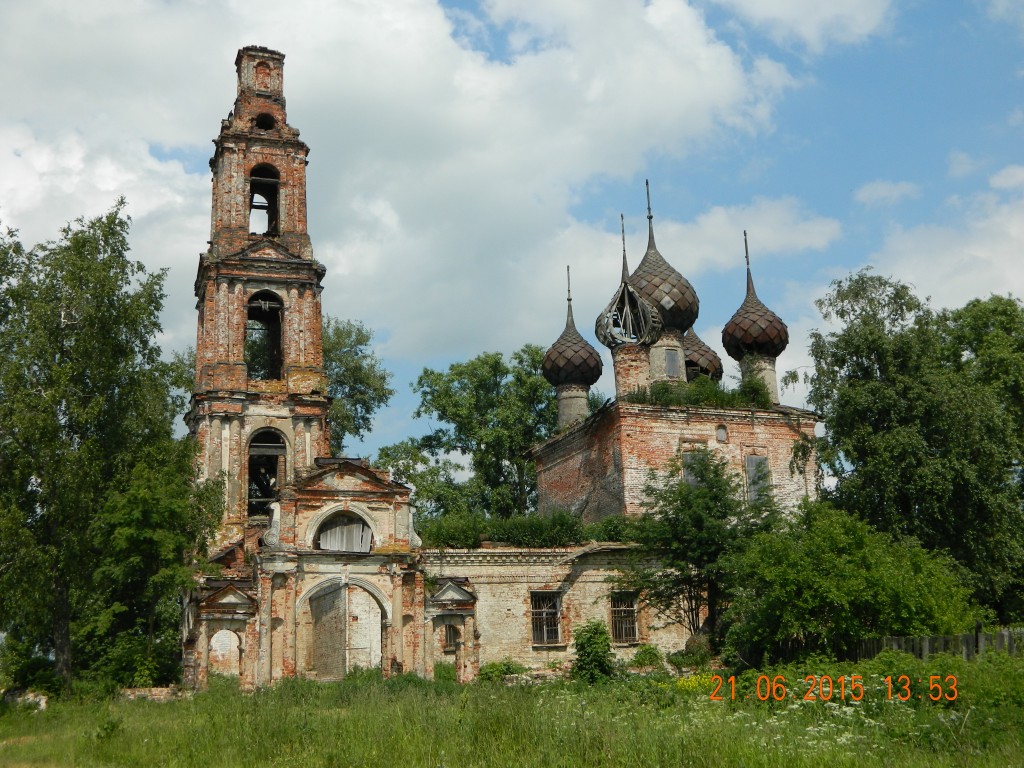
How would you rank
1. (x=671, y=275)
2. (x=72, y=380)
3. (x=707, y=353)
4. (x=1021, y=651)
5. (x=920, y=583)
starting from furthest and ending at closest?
(x=707, y=353)
(x=671, y=275)
(x=72, y=380)
(x=920, y=583)
(x=1021, y=651)

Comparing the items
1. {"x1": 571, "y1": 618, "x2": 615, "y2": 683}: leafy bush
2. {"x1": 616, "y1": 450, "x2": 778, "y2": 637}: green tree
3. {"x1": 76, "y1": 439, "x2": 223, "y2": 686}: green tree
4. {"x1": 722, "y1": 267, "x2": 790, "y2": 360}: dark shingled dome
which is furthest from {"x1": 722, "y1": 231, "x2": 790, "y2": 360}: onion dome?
{"x1": 76, "y1": 439, "x2": 223, "y2": 686}: green tree

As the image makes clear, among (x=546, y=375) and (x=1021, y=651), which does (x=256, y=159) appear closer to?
(x=546, y=375)

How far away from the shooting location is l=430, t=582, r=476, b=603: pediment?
23.6 metres

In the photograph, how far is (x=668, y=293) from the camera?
107 feet

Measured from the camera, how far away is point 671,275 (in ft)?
109

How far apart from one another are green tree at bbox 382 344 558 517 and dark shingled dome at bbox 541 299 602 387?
4857mm

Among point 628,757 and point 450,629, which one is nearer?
point 628,757

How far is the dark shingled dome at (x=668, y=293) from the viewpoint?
3259 cm

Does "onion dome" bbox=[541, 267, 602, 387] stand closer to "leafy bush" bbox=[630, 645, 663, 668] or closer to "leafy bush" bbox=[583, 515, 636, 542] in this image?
"leafy bush" bbox=[583, 515, 636, 542]

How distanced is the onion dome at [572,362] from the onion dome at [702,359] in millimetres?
3545

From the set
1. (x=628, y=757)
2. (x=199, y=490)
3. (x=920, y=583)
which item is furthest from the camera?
(x=199, y=490)

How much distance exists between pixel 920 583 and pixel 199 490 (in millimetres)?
15371

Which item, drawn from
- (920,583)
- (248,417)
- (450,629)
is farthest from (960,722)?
(248,417)

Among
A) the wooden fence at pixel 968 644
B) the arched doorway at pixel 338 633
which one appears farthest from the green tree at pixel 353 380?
the wooden fence at pixel 968 644
